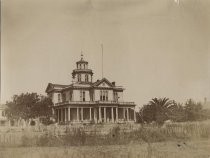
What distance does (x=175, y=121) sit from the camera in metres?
4.76

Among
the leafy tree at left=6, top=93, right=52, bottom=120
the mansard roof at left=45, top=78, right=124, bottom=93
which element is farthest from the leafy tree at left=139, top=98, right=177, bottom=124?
the leafy tree at left=6, top=93, right=52, bottom=120

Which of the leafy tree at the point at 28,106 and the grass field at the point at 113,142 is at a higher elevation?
the leafy tree at the point at 28,106

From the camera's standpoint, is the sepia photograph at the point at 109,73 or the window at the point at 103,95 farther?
the window at the point at 103,95

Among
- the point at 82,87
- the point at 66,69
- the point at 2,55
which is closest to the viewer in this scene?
the point at 2,55

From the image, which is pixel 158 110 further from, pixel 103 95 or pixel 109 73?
pixel 103 95

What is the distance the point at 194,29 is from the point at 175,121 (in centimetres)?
111

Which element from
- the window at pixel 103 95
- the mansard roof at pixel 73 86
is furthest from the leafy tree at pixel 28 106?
the window at pixel 103 95

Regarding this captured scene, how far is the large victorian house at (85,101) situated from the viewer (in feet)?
14.6

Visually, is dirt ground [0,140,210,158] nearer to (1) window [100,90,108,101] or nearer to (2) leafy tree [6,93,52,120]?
(2) leafy tree [6,93,52,120]

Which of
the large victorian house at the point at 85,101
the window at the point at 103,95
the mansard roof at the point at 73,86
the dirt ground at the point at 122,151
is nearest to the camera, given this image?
the dirt ground at the point at 122,151

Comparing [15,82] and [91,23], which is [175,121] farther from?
[15,82]

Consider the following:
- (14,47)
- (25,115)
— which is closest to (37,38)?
(14,47)

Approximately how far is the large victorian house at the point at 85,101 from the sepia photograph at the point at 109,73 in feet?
0.09

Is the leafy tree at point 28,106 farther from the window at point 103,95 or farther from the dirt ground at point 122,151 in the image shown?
the window at point 103,95
